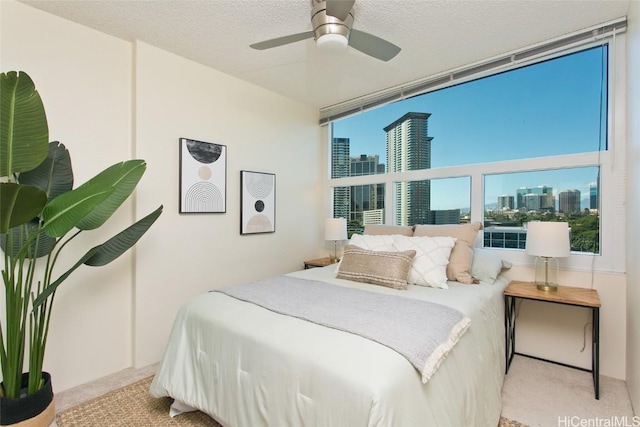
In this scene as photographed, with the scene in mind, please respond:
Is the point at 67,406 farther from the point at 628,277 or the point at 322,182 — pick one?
the point at 628,277

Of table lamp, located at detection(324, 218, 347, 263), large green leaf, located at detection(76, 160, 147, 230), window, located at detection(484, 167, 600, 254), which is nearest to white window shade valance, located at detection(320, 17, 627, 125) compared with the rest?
window, located at detection(484, 167, 600, 254)

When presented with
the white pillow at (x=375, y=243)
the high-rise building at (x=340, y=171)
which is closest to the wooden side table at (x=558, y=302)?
the white pillow at (x=375, y=243)

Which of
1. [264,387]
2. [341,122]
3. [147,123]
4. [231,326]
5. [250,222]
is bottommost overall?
[264,387]

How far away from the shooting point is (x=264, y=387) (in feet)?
4.49

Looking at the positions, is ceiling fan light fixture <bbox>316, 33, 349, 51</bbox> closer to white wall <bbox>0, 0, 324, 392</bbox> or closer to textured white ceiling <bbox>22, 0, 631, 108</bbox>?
textured white ceiling <bbox>22, 0, 631, 108</bbox>

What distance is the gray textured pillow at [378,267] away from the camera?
2.17m

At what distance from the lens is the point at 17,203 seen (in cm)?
133

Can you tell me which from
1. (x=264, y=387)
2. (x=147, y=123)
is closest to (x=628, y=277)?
(x=264, y=387)

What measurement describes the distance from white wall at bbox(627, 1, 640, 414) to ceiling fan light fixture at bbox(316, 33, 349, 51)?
5.51 ft

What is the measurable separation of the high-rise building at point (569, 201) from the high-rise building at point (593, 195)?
7 centimetres

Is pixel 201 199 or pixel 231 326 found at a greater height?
pixel 201 199

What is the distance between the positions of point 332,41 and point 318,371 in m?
1.71

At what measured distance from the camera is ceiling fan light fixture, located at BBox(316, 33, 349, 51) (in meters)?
1.77

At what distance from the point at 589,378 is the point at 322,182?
10.4ft
